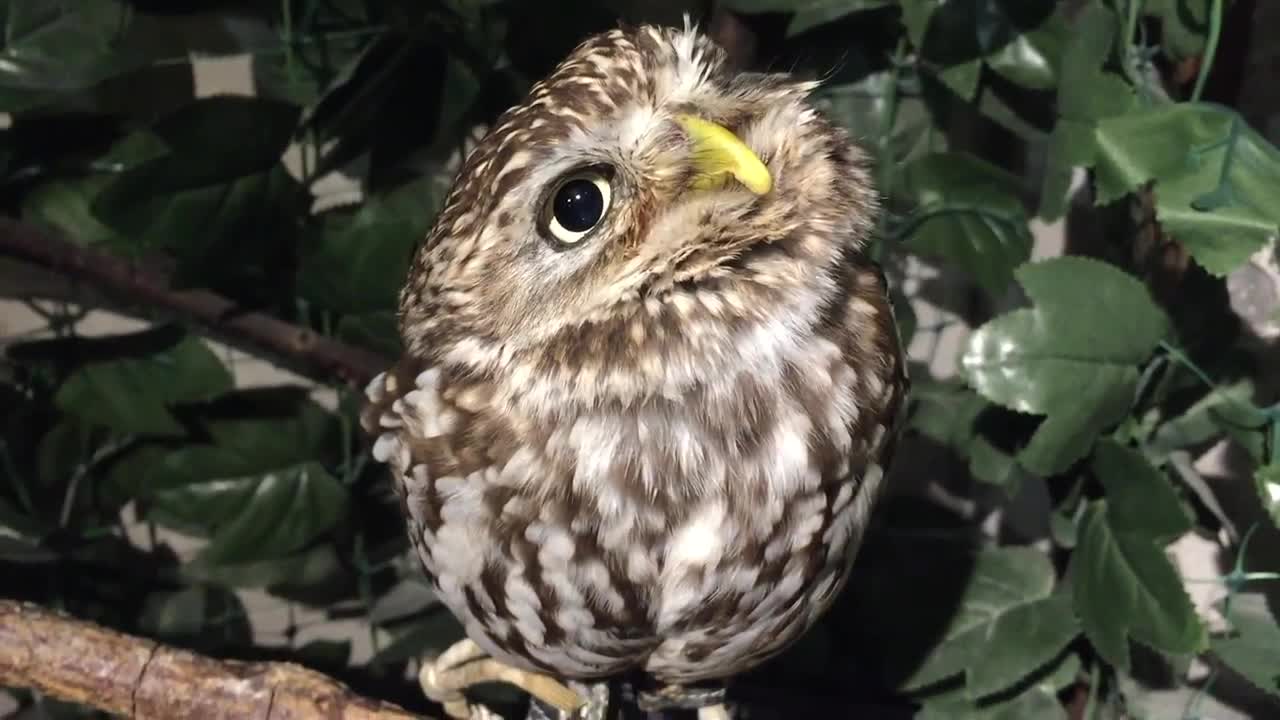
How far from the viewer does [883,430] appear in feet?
2.44

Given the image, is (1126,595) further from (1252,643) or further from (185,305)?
(185,305)

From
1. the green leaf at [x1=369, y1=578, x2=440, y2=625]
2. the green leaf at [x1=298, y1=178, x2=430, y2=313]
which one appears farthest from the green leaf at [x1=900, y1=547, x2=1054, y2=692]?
the green leaf at [x1=298, y1=178, x2=430, y2=313]

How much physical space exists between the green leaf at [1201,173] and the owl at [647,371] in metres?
0.21

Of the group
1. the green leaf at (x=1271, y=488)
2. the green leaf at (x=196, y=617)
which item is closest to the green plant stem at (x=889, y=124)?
the green leaf at (x=1271, y=488)

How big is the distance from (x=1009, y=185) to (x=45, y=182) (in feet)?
3.43

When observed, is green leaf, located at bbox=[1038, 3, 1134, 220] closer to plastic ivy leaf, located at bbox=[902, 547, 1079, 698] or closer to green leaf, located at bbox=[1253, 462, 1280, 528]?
green leaf, located at bbox=[1253, 462, 1280, 528]

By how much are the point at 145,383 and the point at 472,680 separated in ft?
1.75

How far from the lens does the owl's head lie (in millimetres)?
587

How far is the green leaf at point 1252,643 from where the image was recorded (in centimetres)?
100

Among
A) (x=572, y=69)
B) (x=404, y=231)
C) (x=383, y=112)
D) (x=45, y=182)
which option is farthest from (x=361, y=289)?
(x=572, y=69)

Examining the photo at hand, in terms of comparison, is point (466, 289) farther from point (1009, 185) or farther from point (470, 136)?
point (1009, 185)

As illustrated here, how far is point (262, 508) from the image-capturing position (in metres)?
1.18

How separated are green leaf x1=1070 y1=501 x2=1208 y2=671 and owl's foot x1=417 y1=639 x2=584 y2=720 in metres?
0.50

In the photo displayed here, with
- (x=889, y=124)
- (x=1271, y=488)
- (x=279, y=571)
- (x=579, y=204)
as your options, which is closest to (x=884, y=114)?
(x=889, y=124)
